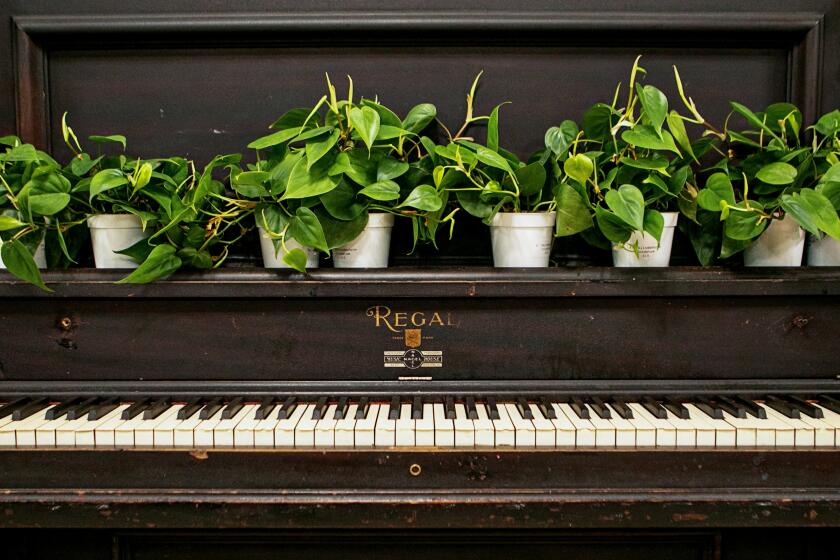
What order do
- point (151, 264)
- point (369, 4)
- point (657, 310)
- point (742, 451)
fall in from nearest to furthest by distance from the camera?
point (742, 451), point (151, 264), point (657, 310), point (369, 4)

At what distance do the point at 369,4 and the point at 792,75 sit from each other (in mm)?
1271

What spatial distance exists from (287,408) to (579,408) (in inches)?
25.9

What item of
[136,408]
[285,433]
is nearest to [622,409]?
[285,433]

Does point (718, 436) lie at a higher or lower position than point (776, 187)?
lower

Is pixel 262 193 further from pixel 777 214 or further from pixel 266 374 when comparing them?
pixel 777 214

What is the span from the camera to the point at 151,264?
1188 millimetres

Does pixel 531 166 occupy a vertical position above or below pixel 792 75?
below

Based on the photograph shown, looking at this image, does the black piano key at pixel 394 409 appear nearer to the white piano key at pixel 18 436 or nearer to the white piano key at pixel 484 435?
the white piano key at pixel 484 435

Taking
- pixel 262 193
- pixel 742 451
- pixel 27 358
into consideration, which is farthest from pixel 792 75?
pixel 27 358

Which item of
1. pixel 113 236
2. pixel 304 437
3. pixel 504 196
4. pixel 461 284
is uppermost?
pixel 504 196

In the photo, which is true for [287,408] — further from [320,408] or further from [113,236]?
[113,236]

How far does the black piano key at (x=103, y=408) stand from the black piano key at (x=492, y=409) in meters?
0.85

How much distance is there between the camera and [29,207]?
1205 mm

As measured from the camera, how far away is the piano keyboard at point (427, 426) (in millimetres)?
1081
